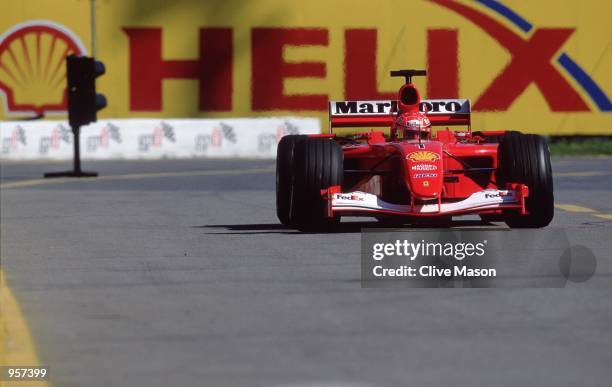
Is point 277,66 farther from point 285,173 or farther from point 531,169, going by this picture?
point 531,169

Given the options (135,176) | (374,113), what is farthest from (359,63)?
(374,113)

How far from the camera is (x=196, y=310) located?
9.98m

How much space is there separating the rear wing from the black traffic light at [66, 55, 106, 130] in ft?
44.1

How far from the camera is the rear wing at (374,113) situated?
17.4 metres

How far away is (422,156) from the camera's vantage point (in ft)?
49.6

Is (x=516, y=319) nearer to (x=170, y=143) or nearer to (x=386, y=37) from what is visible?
(x=170, y=143)

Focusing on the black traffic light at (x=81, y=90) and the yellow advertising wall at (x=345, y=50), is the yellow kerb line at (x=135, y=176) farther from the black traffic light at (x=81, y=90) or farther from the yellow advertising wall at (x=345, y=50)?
the yellow advertising wall at (x=345, y=50)

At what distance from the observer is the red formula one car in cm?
1506

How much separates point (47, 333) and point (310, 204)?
21.3 ft

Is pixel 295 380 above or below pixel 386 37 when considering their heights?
below

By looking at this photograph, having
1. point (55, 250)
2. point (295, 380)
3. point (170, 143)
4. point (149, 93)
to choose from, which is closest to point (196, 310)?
point (295, 380)

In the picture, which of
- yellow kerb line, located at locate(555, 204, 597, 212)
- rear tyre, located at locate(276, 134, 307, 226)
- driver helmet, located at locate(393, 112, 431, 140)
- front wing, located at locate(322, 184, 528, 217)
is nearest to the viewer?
front wing, located at locate(322, 184, 528, 217)
